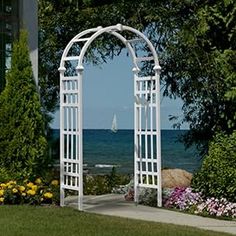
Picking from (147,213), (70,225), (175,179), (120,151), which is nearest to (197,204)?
(147,213)

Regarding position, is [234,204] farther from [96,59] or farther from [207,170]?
[96,59]

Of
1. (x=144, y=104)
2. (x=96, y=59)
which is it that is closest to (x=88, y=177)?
(x=96, y=59)

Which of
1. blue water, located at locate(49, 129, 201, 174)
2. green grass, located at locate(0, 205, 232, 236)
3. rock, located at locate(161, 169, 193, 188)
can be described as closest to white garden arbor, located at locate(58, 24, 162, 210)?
green grass, located at locate(0, 205, 232, 236)

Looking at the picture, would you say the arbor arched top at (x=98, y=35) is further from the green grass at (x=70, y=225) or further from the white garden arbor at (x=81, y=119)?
the green grass at (x=70, y=225)

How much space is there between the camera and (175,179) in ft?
50.0

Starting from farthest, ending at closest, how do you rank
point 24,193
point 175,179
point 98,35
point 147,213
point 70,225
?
point 175,179 < point 98,35 < point 147,213 < point 24,193 < point 70,225

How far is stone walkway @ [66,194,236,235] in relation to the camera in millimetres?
10016

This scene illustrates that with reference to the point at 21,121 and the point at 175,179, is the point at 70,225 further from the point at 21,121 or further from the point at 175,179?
the point at 175,179

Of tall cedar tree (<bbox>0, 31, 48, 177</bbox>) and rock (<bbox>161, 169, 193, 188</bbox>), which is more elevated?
tall cedar tree (<bbox>0, 31, 48, 177</bbox>)

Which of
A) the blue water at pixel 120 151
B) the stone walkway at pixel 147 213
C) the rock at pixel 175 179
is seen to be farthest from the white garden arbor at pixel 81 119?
the blue water at pixel 120 151

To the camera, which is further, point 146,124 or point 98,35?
point 146,124

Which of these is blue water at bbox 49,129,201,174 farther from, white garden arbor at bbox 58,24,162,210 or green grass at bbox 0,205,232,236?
green grass at bbox 0,205,232,236

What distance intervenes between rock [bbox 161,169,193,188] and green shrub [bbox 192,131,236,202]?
2576 mm

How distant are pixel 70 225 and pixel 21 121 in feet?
9.59
